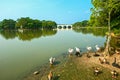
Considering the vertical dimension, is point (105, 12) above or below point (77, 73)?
above

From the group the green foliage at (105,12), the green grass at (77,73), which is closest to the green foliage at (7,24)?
the green foliage at (105,12)

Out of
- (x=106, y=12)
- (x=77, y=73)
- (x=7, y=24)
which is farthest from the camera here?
(x=7, y=24)

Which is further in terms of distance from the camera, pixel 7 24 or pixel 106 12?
pixel 7 24

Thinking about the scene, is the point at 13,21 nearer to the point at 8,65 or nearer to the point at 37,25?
the point at 37,25

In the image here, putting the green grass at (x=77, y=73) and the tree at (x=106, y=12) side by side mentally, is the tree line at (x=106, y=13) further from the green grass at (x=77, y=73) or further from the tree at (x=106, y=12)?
the green grass at (x=77, y=73)

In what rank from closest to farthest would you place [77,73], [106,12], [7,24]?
[77,73] < [106,12] < [7,24]

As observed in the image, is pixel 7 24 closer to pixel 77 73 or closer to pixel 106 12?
pixel 106 12

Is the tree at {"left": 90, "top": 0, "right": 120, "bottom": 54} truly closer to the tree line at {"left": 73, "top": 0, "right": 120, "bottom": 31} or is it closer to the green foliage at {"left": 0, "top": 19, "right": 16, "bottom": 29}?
the tree line at {"left": 73, "top": 0, "right": 120, "bottom": 31}

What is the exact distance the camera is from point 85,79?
18156mm

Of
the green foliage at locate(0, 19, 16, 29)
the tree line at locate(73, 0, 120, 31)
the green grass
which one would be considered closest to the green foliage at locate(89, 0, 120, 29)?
the tree line at locate(73, 0, 120, 31)

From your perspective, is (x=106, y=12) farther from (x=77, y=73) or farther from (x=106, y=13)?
(x=77, y=73)

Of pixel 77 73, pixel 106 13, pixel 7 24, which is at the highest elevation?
pixel 106 13

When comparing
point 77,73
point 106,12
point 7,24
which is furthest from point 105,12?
point 7,24

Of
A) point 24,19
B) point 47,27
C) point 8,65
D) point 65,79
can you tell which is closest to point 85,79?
point 65,79
